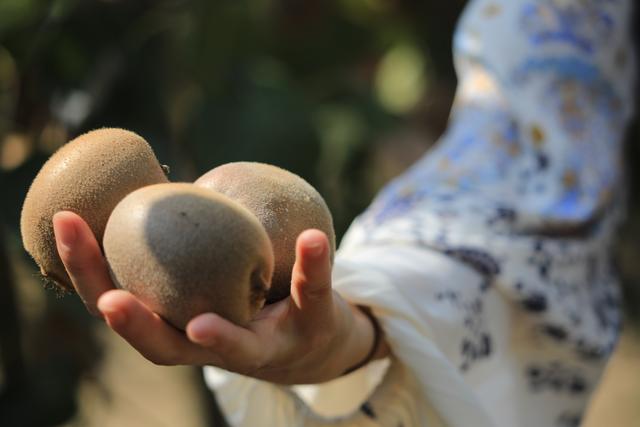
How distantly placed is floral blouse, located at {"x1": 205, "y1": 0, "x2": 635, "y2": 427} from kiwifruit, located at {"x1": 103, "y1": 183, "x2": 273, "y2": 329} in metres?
0.20

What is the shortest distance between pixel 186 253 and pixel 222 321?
34 mm

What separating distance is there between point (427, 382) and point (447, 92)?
1.04 metres

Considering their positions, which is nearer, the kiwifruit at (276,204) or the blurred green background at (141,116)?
the kiwifruit at (276,204)

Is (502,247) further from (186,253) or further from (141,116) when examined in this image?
(141,116)

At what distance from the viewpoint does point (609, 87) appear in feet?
2.64

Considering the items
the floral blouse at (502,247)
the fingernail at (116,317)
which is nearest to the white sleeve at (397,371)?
the floral blouse at (502,247)

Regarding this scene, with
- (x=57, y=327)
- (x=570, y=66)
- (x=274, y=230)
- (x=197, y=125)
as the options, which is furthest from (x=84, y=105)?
(x=274, y=230)

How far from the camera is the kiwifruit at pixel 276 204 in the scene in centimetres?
44

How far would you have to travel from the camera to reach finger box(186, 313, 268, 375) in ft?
1.25

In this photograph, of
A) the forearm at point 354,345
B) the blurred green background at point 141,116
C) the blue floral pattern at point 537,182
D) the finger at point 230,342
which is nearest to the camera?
the finger at point 230,342

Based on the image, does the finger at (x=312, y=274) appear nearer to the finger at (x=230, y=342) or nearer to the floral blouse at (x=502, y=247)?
the finger at (x=230, y=342)

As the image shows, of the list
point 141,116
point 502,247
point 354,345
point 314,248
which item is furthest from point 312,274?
point 141,116

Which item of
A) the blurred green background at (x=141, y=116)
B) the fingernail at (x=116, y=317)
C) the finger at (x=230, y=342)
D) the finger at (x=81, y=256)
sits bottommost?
the blurred green background at (x=141, y=116)

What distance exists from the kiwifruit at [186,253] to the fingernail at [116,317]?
18 mm
